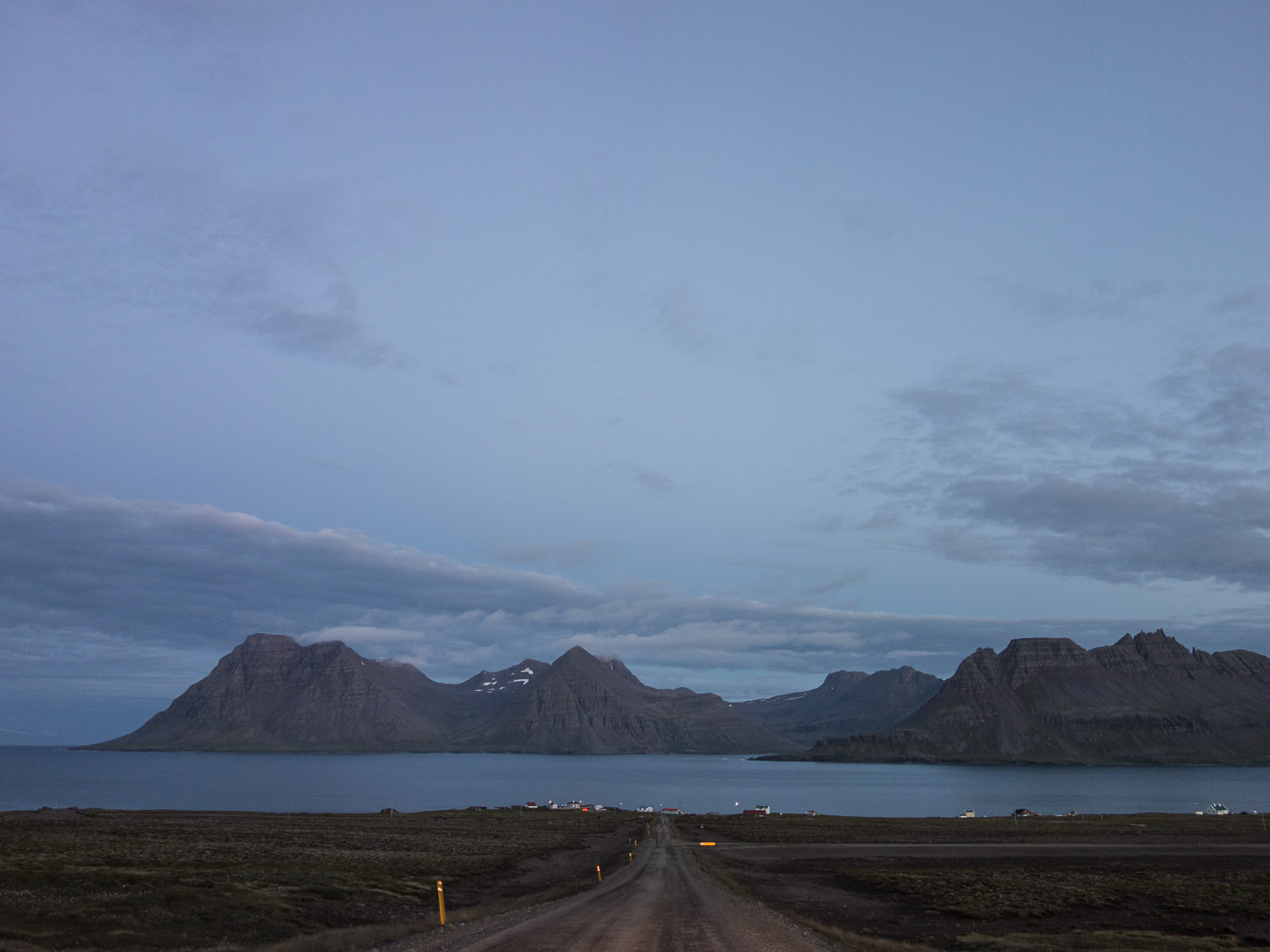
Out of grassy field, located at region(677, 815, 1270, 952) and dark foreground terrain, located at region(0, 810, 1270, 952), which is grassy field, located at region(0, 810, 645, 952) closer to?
dark foreground terrain, located at region(0, 810, 1270, 952)

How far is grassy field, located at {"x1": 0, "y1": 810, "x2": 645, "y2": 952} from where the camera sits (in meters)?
24.5

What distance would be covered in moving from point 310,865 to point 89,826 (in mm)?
37481

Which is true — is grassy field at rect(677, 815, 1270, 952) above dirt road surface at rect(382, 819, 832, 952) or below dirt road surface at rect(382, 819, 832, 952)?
below

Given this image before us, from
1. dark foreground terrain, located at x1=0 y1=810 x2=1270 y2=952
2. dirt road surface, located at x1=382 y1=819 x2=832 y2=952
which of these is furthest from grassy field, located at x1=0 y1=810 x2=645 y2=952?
dirt road surface, located at x1=382 y1=819 x2=832 y2=952

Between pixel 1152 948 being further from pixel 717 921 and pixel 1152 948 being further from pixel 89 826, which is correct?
pixel 89 826

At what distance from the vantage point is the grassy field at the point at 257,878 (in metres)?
24.5

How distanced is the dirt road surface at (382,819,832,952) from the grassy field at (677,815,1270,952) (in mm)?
2484

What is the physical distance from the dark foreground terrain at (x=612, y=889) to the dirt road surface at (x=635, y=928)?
0.16 meters

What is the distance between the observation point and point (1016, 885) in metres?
44.0

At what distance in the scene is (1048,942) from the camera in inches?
1141

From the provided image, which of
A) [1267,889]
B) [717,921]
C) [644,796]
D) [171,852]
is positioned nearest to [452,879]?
[171,852]

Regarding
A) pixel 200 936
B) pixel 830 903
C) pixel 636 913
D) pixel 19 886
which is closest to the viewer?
pixel 200 936

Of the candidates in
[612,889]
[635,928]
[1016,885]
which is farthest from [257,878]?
[1016,885]

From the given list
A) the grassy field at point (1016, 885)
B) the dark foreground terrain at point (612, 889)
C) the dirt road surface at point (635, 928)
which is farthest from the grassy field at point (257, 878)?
the grassy field at point (1016, 885)
